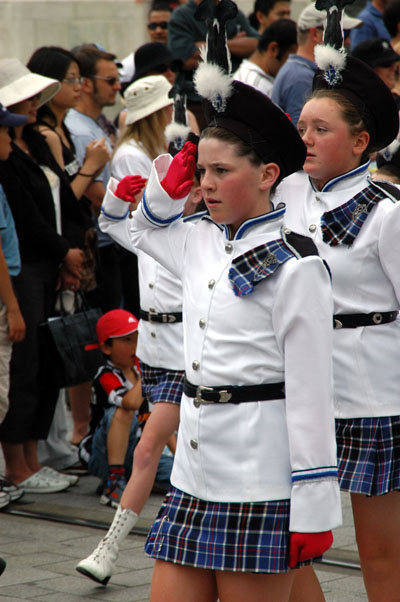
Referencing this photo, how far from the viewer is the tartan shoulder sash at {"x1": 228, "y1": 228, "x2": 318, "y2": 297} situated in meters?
2.70

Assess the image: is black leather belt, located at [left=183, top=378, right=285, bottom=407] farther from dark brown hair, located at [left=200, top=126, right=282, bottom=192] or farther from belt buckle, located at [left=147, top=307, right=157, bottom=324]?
belt buckle, located at [left=147, top=307, right=157, bottom=324]

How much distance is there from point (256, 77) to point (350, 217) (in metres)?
4.86

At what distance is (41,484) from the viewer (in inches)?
235

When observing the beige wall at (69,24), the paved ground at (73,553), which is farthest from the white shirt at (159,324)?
the beige wall at (69,24)

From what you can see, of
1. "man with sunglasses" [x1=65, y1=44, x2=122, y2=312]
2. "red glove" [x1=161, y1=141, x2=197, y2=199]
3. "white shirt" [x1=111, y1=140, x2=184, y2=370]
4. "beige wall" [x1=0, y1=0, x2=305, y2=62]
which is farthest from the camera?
"beige wall" [x1=0, y1=0, x2=305, y2=62]

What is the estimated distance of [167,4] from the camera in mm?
10312

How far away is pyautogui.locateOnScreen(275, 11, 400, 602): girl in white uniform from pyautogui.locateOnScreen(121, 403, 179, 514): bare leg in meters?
1.43

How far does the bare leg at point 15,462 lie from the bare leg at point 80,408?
3.07 feet

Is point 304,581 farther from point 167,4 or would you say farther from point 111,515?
point 167,4

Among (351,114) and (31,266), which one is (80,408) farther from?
(351,114)

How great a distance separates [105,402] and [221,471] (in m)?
3.47

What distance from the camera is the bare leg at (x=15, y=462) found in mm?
5945

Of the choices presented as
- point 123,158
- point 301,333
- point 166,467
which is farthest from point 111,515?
point 301,333

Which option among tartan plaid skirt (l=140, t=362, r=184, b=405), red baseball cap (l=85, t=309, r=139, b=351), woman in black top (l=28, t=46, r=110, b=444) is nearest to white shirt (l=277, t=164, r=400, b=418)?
tartan plaid skirt (l=140, t=362, r=184, b=405)
